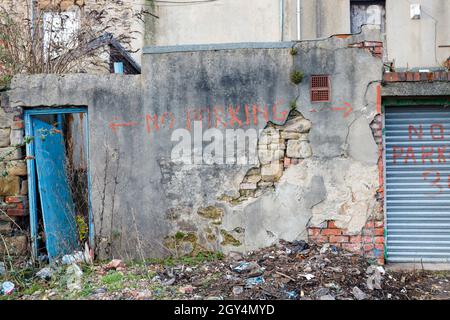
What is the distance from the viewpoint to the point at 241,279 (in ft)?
14.6

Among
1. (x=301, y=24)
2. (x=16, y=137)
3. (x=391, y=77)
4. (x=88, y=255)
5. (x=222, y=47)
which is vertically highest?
(x=301, y=24)

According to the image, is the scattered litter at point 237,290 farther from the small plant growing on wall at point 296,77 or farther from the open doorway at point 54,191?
the small plant growing on wall at point 296,77

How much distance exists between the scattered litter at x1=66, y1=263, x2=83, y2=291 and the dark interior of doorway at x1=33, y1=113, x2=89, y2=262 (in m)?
0.55

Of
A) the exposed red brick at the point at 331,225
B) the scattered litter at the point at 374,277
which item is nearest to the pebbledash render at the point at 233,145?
the exposed red brick at the point at 331,225

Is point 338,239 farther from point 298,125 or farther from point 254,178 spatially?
point 298,125

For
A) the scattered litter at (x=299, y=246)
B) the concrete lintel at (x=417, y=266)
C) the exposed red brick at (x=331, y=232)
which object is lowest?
the concrete lintel at (x=417, y=266)

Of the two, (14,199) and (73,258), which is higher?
(14,199)

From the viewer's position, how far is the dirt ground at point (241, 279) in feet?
13.8

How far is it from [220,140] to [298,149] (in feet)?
3.31

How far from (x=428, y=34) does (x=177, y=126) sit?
784cm

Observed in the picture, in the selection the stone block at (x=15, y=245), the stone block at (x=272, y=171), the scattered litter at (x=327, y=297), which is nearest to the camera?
the scattered litter at (x=327, y=297)

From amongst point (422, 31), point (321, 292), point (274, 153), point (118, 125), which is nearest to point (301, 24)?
point (422, 31)

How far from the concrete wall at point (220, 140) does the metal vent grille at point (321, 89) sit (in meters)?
0.07
